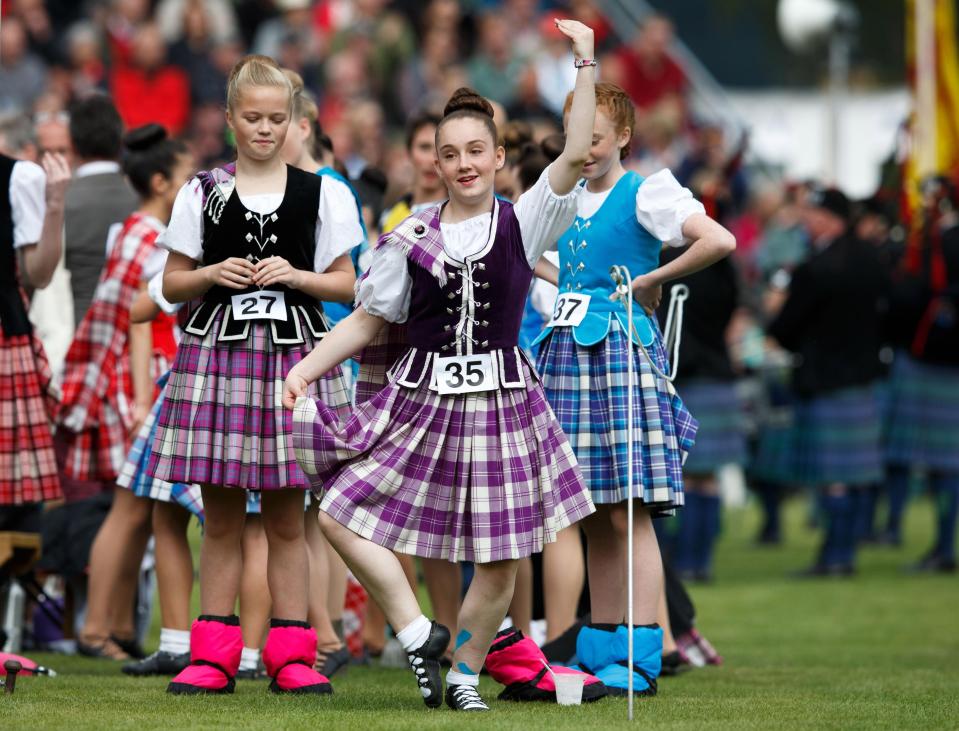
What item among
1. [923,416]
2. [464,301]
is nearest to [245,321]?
[464,301]

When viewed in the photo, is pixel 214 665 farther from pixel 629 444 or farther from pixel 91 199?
pixel 91 199

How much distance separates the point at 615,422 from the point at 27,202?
7.43ft

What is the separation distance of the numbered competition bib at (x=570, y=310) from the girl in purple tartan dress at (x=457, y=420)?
47 cm

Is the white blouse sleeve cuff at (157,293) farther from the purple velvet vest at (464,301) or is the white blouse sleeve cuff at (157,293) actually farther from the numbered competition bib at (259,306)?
the purple velvet vest at (464,301)

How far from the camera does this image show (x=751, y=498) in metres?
17.4

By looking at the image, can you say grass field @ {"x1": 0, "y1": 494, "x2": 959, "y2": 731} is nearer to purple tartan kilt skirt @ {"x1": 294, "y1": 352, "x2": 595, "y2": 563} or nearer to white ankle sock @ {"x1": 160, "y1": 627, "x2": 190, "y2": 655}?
white ankle sock @ {"x1": 160, "y1": 627, "x2": 190, "y2": 655}

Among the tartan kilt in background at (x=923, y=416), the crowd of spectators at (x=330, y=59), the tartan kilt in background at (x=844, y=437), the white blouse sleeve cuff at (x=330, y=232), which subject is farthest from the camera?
the crowd of spectators at (x=330, y=59)

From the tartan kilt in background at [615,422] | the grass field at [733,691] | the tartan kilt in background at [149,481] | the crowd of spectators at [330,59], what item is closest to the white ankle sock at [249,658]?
the grass field at [733,691]

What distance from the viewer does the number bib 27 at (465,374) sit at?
5.03 m

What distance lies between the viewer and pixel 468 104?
17.0ft

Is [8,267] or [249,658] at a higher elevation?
[8,267]

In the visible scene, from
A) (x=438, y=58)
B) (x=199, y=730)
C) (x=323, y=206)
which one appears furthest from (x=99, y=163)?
(x=438, y=58)

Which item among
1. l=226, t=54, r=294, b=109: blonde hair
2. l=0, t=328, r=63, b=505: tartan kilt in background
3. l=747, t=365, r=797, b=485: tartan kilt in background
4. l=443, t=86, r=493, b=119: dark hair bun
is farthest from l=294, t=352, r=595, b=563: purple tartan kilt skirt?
l=747, t=365, r=797, b=485: tartan kilt in background

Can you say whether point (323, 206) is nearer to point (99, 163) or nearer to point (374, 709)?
point (374, 709)
